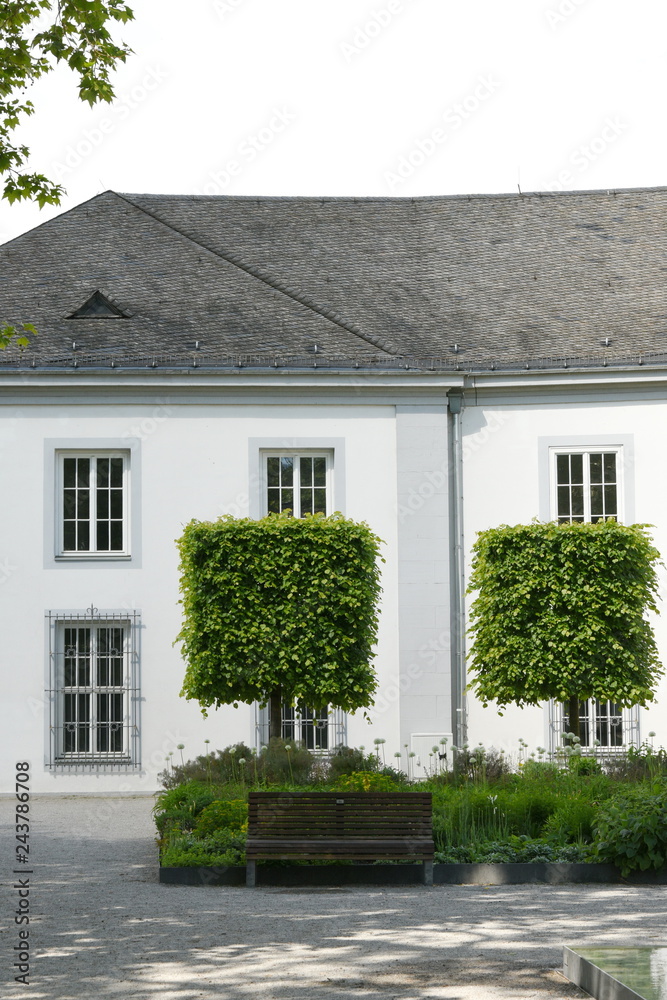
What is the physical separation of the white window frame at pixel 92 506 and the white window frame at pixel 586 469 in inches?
255

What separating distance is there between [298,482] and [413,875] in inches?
378

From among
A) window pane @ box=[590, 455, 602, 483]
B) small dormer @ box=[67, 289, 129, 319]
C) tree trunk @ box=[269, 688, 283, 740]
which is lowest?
tree trunk @ box=[269, 688, 283, 740]

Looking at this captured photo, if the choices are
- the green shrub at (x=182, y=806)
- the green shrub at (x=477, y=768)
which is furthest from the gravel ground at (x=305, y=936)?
the green shrub at (x=477, y=768)

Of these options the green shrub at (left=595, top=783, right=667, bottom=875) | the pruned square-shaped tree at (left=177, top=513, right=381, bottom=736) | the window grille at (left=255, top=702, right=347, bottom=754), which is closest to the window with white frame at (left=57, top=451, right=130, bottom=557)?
the window grille at (left=255, top=702, right=347, bottom=754)

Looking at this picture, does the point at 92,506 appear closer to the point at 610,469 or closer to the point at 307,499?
the point at 307,499

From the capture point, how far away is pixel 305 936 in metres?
8.09

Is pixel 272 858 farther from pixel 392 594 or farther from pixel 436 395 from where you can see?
pixel 436 395

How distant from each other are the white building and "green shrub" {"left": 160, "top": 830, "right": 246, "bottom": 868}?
7445 mm

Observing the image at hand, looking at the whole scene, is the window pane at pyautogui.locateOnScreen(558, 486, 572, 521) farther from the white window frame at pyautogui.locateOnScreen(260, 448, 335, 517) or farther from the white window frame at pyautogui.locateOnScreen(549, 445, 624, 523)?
the white window frame at pyautogui.locateOnScreen(260, 448, 335, 517)

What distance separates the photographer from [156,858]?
11.6m

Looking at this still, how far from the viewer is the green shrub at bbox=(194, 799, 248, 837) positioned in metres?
11.0

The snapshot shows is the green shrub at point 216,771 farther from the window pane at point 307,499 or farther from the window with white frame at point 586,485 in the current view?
the window with white frame at point 586,485

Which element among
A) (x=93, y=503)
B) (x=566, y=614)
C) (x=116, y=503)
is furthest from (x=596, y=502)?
(x=93, y=503)

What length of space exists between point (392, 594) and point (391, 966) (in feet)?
38.0
